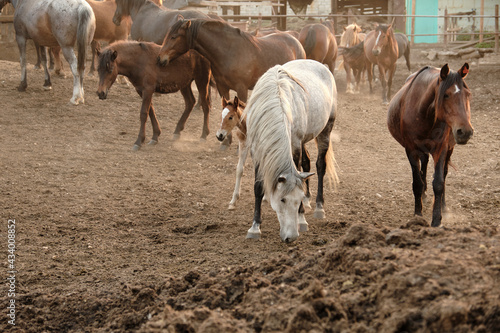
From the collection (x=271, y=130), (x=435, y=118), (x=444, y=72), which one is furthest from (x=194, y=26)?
(x=444, y=72)

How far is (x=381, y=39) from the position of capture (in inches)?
579

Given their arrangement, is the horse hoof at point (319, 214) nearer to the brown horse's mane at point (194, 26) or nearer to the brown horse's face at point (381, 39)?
the brown horse's mane at point (194, 26)

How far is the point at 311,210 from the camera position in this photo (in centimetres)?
627

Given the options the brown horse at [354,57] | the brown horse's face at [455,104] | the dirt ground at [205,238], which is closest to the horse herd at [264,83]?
the brown horse's face at [455,104]

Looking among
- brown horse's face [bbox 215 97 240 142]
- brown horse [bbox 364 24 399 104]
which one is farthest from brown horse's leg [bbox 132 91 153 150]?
brown horse [bbox 364 24 399 104]

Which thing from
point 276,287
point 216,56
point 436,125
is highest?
point 216,56

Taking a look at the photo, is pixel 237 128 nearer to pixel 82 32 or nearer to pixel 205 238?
pixel 205 238

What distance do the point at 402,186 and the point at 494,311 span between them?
4956 mm

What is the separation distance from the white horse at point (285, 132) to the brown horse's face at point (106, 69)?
3508mm

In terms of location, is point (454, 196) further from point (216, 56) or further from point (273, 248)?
point (216, 56)

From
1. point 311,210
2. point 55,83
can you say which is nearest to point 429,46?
point 55,83

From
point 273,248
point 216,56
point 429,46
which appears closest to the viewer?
point 273,248

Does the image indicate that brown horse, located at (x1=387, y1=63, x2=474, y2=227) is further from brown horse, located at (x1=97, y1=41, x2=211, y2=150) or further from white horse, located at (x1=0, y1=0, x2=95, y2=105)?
white horse, located at (x1=0, y1=0, x2=95, y2=105)

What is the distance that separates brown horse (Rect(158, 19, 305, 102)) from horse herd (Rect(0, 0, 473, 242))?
16 millimetres
